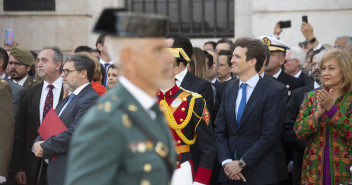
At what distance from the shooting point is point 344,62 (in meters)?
5.71

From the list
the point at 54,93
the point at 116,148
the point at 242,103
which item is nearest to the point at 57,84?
the point at 54,93

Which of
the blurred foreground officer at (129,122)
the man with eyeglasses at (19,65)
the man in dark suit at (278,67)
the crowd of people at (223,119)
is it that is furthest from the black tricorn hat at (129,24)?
the man with eyeglasses at (19,65)

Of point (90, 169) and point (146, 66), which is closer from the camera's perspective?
point (90, 169)

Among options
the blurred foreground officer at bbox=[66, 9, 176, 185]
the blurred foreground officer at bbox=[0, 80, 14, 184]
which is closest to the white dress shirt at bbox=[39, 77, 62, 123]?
the blurred foreground officer at bbox=[0, 80, 14, 184]

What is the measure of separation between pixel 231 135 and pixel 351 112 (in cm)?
117

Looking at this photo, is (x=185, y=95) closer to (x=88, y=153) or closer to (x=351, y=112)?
(x=351, y=112)

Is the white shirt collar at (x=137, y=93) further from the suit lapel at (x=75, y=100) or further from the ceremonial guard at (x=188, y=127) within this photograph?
the suit lapel at (x=75, y=100)

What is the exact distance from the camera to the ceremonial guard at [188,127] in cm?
499

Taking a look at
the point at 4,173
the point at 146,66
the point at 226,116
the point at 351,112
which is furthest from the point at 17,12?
the point at 146,66

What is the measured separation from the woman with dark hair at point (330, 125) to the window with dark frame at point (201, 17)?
633cm

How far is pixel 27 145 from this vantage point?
22.9 feet

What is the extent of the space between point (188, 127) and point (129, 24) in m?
2.77

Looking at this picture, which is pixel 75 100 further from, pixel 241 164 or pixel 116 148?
pixel 116 148

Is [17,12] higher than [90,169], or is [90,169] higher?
[17,12]
